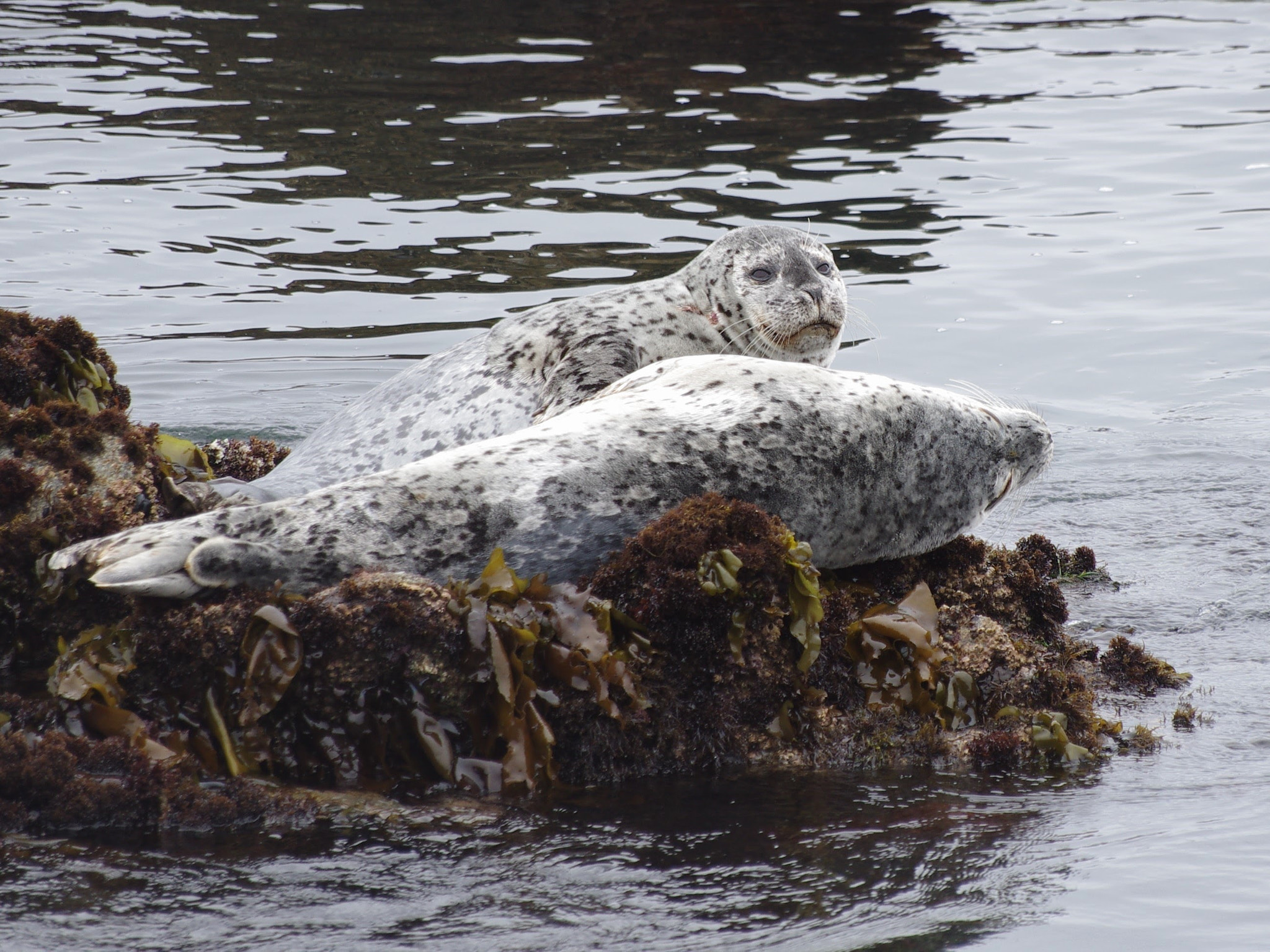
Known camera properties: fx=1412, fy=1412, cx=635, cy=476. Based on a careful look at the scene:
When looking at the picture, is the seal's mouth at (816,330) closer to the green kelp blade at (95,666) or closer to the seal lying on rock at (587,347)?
the seal lying on rock at (587,347)

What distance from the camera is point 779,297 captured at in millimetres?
5680

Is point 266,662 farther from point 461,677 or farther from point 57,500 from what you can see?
point 57,500

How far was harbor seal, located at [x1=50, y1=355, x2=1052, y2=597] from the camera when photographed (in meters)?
3.42

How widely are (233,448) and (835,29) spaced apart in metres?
12.9

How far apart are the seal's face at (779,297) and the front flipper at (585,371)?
0.54m

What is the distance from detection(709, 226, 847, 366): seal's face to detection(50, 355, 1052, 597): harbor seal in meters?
1.05

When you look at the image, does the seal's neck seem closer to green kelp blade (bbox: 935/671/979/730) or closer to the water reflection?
green kelp blade (bbox: 935/671/979/730)

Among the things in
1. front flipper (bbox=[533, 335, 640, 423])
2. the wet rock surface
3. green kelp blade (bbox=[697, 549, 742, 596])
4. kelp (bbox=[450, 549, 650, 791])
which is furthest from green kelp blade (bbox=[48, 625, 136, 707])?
front flipper (bbox=[533, 335, 640, 423])

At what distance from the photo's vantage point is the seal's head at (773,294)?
18.5 feet

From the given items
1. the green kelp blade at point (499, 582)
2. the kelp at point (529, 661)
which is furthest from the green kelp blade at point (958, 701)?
the green kelp blade at point (499, 582)

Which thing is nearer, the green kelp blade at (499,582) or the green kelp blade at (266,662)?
the green kelp blade at (266,662)

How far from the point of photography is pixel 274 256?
32.8 ft

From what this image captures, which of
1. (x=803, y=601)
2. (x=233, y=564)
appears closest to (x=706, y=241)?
(x=803, y=601)

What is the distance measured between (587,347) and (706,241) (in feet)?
15.3
